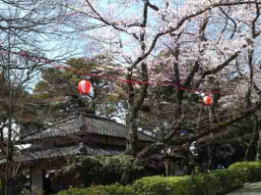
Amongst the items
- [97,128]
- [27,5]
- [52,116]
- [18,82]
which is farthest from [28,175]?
[27,5]

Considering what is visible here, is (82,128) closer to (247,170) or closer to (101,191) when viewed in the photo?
(247,170)

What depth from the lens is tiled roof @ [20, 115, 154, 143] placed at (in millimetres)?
19031

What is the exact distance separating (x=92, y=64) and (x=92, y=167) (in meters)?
4.17

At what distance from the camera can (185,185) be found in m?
12.7

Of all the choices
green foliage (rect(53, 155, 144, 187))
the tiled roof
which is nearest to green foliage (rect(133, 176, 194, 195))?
green foliage (rect(53, 155, 144, 187))

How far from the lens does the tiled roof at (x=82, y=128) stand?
19.0 metres

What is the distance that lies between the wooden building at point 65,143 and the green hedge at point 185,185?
503cm

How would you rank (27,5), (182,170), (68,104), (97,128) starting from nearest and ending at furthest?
(27,5)
(182,170)
(97,128)
(68,104)

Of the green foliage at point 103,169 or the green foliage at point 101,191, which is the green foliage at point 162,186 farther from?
the green foliage at point 103,169

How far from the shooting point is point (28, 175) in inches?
854

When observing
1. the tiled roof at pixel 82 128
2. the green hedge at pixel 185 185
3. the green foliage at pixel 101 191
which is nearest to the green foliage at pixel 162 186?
the green hedge at pixel 185 185

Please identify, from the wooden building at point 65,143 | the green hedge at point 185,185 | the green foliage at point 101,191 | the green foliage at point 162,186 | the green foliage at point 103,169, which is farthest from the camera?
the wooden building at point 65,143

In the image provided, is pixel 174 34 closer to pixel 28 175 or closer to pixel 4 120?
pixel 4 120

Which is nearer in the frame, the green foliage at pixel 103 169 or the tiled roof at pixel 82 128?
the green foliage at pixel 103 169
